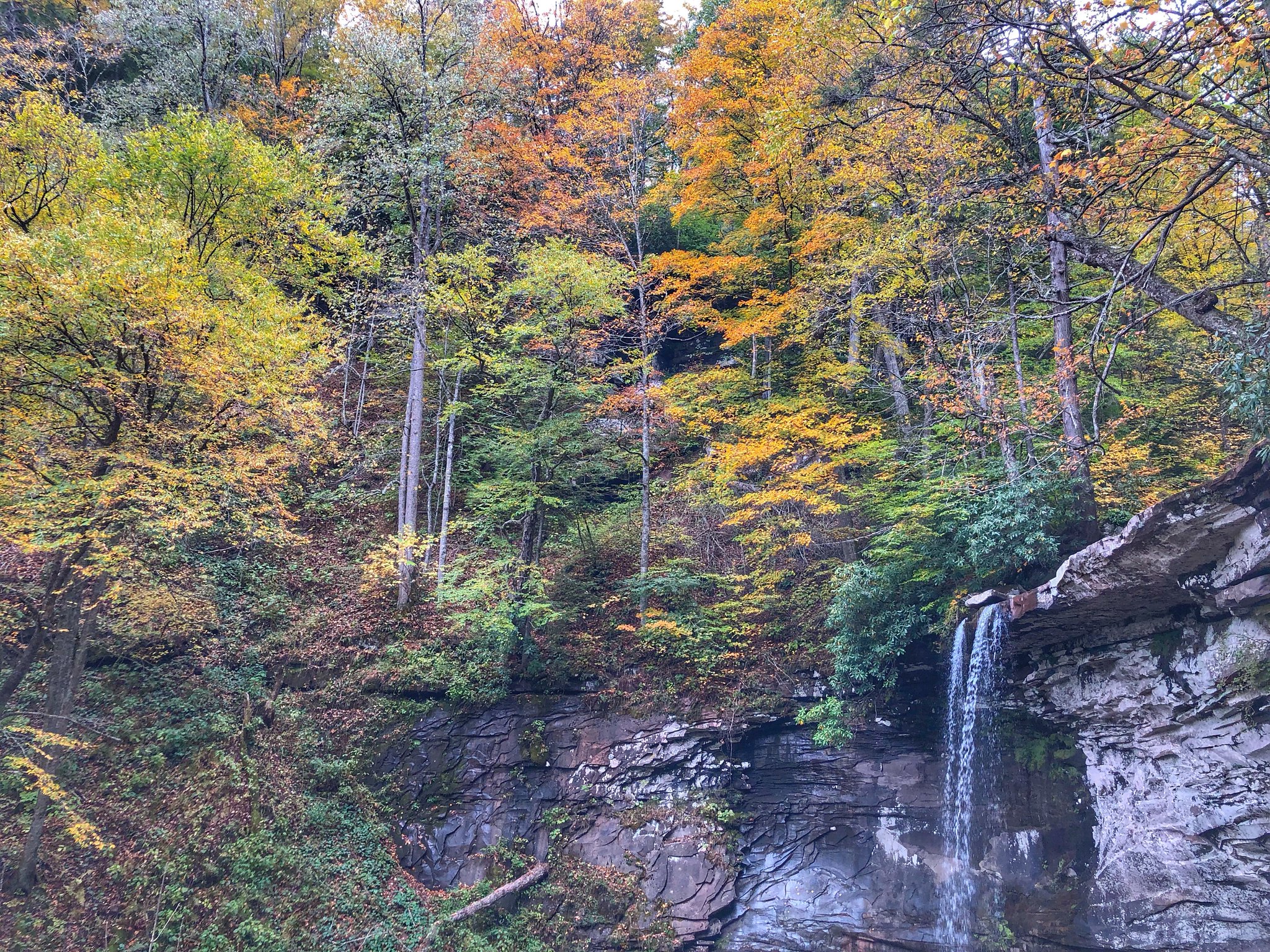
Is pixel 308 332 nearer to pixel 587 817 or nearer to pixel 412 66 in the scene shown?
pixel 412 66

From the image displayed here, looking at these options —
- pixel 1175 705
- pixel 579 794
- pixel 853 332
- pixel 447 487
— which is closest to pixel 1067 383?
pixel 1175 705

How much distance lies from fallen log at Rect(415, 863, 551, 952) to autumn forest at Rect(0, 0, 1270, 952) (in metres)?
0.14

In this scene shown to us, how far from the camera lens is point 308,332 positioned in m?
11.6

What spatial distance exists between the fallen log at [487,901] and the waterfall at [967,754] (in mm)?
5752

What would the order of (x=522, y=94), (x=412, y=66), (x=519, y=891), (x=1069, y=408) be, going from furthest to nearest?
(x=522, y=94), (x=412, y=66), (x=519, y=891), (x=1069, y=408)

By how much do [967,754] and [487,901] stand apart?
7.40 m

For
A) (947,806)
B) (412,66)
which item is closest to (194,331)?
(412,66)

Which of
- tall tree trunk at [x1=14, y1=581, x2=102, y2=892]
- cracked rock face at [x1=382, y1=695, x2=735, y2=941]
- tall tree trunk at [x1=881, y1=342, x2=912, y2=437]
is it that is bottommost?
cracked rock face at [x1=382, y1=695, x2=735, y2=941]

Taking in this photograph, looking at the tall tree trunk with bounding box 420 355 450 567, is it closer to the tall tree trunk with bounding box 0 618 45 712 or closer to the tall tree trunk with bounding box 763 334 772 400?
the tall tree trunk with bounding box 0 618 45 712

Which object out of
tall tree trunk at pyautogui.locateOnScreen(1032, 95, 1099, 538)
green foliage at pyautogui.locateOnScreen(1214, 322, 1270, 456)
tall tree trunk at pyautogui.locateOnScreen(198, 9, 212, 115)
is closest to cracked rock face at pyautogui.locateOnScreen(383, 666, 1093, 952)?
tall tree trunk at pyautogui.locateOnScreen(1032, 95, 1099, 538)

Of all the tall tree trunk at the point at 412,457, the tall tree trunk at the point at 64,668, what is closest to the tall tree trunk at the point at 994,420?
the tall tree trunk at the point at 412,457

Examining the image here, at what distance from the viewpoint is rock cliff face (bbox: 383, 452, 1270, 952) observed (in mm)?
7652

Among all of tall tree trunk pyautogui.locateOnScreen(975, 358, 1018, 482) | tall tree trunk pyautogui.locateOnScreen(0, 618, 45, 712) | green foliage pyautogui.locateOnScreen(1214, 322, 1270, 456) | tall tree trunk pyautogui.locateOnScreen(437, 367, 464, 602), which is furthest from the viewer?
tall tree trunk pyautogui.locateOnScreen(437, 367, 464, 602)

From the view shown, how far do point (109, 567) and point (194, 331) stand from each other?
3.07 metres
